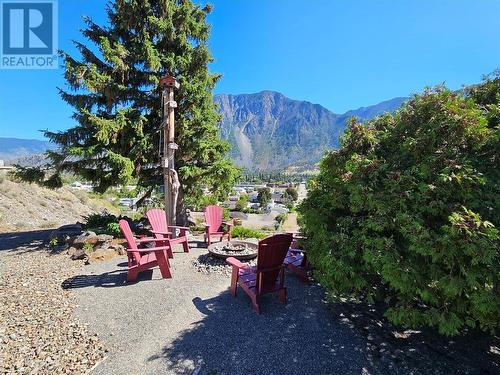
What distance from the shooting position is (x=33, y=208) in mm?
14883

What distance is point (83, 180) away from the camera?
8.20 m

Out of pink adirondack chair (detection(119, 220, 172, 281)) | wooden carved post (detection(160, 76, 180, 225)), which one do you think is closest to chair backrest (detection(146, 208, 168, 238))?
pink adirondack chair (detection(119, 220, 172, 281))

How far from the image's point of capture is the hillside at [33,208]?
A: 1127 cm

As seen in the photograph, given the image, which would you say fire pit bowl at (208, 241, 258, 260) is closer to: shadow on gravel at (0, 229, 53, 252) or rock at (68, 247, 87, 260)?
rock at (68, 247, 87, 260)

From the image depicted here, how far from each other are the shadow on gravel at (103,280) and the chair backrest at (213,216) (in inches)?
92.6

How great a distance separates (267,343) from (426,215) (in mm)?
2316

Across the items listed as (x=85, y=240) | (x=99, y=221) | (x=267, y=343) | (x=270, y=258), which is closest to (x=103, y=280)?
(x=85, y=240)

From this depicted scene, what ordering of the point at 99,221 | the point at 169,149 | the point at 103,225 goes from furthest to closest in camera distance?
the point at 99,221
the point at 103,225
the point at 169,149

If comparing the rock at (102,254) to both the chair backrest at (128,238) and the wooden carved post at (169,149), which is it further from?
the wooden carved post at (169,149)

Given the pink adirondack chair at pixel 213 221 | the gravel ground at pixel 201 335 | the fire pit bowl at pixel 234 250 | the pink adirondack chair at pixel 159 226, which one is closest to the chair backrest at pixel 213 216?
the pink adirondack chair at pixel 213 221

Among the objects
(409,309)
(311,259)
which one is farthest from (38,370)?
(409,309)

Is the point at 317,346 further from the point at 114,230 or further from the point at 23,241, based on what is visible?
the point at 23,241

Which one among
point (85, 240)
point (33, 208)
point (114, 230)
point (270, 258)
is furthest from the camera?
point (33, 208)

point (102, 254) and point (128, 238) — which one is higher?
point (128, 238)
